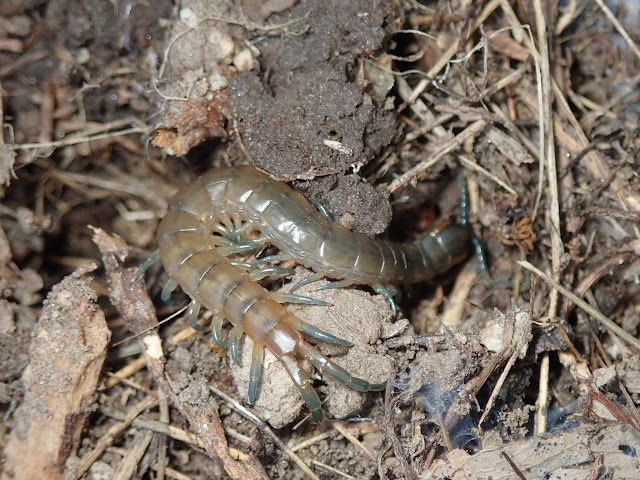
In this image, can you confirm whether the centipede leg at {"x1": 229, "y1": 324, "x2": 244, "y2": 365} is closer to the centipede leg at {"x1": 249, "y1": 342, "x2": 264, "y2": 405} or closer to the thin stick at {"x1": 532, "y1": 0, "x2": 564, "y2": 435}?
the centipede leg at {"x1": 249, "y1": 342, "x2": 264, "y2": 405}

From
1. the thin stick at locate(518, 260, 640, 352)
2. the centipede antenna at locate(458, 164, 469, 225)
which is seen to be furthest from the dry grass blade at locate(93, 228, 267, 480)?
the centipede antenna at locate(458, 164, 469, 225)

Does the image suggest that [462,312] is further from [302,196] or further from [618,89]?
[618,89]

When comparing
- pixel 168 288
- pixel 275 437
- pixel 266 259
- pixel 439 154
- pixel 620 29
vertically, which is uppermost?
pixel 620 29

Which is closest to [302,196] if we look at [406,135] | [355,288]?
[355,288]

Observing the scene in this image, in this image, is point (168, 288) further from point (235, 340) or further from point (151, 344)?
point (235, 340)

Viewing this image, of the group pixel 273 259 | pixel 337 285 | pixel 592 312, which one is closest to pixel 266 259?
pixel 273 259
